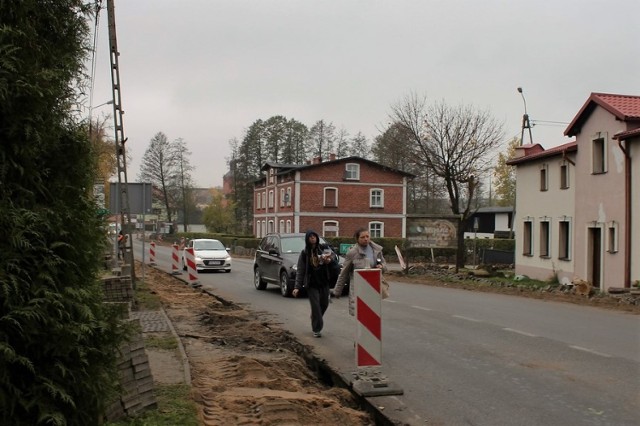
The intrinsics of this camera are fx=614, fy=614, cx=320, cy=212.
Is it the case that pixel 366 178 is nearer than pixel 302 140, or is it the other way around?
pixel 366 178

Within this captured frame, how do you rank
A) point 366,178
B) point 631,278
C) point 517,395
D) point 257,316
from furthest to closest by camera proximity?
point 366,178, point 631,278, point 257,316, point 517,395

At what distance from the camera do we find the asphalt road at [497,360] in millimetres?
6031

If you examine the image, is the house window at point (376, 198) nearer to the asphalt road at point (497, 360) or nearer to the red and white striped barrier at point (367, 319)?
the asphalt road at point (497, 360)

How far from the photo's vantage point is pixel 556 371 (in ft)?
25.4

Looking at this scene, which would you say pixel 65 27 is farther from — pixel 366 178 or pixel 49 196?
pixel 366 178

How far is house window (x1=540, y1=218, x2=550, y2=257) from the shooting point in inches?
1072

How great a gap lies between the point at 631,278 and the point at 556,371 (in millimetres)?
14817

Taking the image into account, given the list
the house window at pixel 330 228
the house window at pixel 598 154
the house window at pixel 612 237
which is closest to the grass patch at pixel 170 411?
the house window at pixel 612 237

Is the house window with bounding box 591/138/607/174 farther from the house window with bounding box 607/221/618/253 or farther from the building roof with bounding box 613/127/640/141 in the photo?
Result: the house window with bounding box 607/221/618/253

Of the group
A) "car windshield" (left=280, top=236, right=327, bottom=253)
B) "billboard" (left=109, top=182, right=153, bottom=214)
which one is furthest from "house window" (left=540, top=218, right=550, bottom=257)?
"billboard" (left=109, top=182, right=153, bottom=214)

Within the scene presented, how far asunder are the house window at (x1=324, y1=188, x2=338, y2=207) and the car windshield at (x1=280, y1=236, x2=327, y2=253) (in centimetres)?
4072

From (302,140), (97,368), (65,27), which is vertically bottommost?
(97,368)

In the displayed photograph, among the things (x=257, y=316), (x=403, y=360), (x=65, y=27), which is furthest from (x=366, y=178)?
(x=65, y=27)

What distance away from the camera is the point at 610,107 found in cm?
2166
